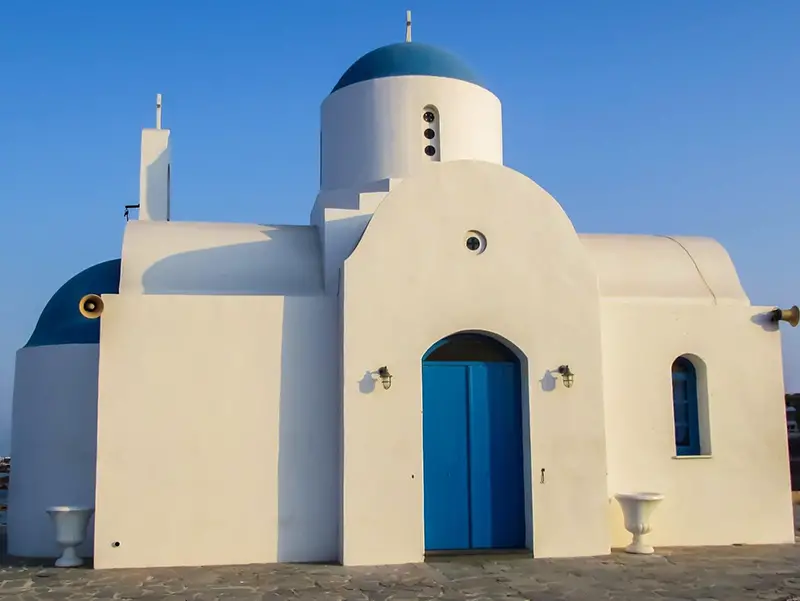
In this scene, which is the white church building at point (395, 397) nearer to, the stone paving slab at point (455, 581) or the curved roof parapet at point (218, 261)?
the curved roof parapet at point (218, 261)

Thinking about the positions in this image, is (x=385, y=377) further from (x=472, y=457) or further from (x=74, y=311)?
(x=74, y=311)

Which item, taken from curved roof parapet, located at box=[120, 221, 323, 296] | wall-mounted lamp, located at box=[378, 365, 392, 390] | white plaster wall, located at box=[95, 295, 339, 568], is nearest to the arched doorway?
wall-mounted lamp, located at box=[378, 365, 392, 390]

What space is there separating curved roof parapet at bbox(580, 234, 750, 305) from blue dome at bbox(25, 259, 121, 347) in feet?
24.1

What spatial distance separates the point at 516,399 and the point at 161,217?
6.84m

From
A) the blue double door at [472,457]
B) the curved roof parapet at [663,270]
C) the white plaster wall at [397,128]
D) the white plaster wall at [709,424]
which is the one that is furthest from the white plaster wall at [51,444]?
the curved roof parapet at [663,270]

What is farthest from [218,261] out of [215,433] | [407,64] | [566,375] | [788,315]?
[788,315]

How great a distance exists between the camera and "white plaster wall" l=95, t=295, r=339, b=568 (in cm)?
1054

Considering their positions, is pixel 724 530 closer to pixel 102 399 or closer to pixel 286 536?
pixel 286 536

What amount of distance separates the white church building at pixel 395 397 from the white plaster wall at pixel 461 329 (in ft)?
0.09

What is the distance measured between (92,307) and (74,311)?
6.44 feet

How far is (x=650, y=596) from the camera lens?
8.71m

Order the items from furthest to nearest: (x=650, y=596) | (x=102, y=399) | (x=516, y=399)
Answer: (x=516, y=399) < (x=102, y=399) < (x=650, y=596)

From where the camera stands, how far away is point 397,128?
14.0 meters

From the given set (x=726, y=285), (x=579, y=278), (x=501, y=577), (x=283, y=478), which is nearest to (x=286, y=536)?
(x=283, y=478)
